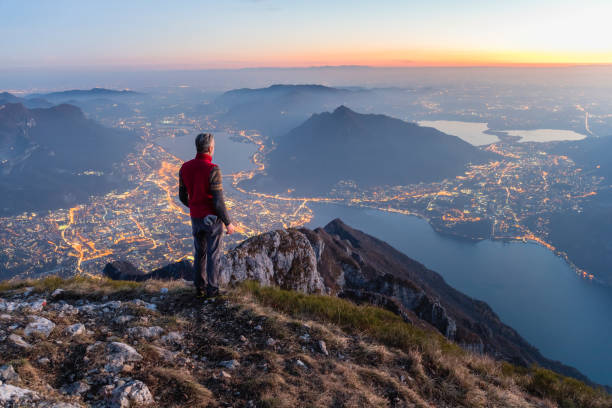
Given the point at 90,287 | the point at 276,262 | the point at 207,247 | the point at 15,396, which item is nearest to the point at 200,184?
the point at 207,247

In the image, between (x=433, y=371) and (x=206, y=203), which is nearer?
(x=433, y=371)

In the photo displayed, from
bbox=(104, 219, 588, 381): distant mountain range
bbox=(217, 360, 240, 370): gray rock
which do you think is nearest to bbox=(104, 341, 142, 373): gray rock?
bbox=(217, 360, 240, 370): gray rock

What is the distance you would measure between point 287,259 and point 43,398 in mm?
19553

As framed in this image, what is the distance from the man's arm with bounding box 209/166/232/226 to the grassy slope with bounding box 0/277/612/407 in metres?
2.05

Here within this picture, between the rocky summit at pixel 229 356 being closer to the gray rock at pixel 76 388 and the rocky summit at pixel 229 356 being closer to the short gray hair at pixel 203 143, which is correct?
the gray rock at pixel 76 388

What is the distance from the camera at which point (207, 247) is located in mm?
6879

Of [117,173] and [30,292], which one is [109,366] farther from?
[117,173]

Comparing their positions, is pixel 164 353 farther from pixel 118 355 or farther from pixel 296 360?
pixel 296 360

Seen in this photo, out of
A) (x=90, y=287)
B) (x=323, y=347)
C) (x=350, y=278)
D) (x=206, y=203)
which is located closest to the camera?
(x=323, y=347)

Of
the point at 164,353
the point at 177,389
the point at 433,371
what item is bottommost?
the point at 433,371

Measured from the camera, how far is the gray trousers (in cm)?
669

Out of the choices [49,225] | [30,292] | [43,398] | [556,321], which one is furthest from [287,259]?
[49,225]

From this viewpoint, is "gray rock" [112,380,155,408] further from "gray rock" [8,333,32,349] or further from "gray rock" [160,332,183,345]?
"gray rock" [8,333,32,349]

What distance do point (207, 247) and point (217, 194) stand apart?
133 cm
